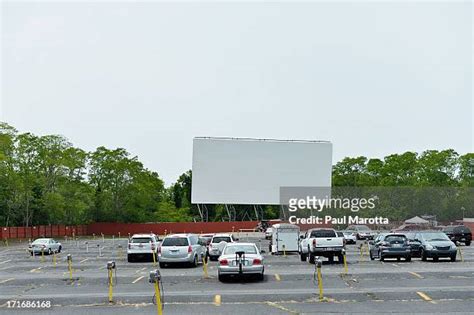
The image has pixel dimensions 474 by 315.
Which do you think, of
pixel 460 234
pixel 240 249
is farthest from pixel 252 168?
pixel 240 249

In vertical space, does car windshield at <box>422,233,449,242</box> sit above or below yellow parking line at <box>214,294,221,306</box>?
above

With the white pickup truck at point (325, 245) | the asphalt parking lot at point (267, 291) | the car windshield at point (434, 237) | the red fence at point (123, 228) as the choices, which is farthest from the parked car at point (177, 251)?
the red fence at point (123, 228)

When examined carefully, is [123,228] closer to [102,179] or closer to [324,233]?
[102,179]

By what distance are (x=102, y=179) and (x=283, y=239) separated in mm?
63282

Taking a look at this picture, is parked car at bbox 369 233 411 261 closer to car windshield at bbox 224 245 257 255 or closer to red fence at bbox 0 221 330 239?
car windshield at bbox 224 245 257 255

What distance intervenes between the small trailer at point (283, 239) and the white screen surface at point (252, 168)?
27.1 m

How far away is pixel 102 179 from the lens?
335ft

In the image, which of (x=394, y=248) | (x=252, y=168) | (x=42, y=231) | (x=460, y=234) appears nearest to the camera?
(x=394, y=248)

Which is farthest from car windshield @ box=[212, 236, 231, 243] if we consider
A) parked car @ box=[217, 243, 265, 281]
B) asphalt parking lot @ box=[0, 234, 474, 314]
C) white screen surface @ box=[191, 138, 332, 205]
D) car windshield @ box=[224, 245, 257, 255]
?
white screen surface @ box=[191, 138, 332, 205]

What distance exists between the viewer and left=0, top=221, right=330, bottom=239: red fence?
272 ft

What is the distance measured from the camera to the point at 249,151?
71.1 m

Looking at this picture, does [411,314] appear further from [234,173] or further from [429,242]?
[234,173]

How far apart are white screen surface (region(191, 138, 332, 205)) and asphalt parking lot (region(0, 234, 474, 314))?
39903 millimetres

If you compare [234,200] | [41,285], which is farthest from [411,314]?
[234,200]
